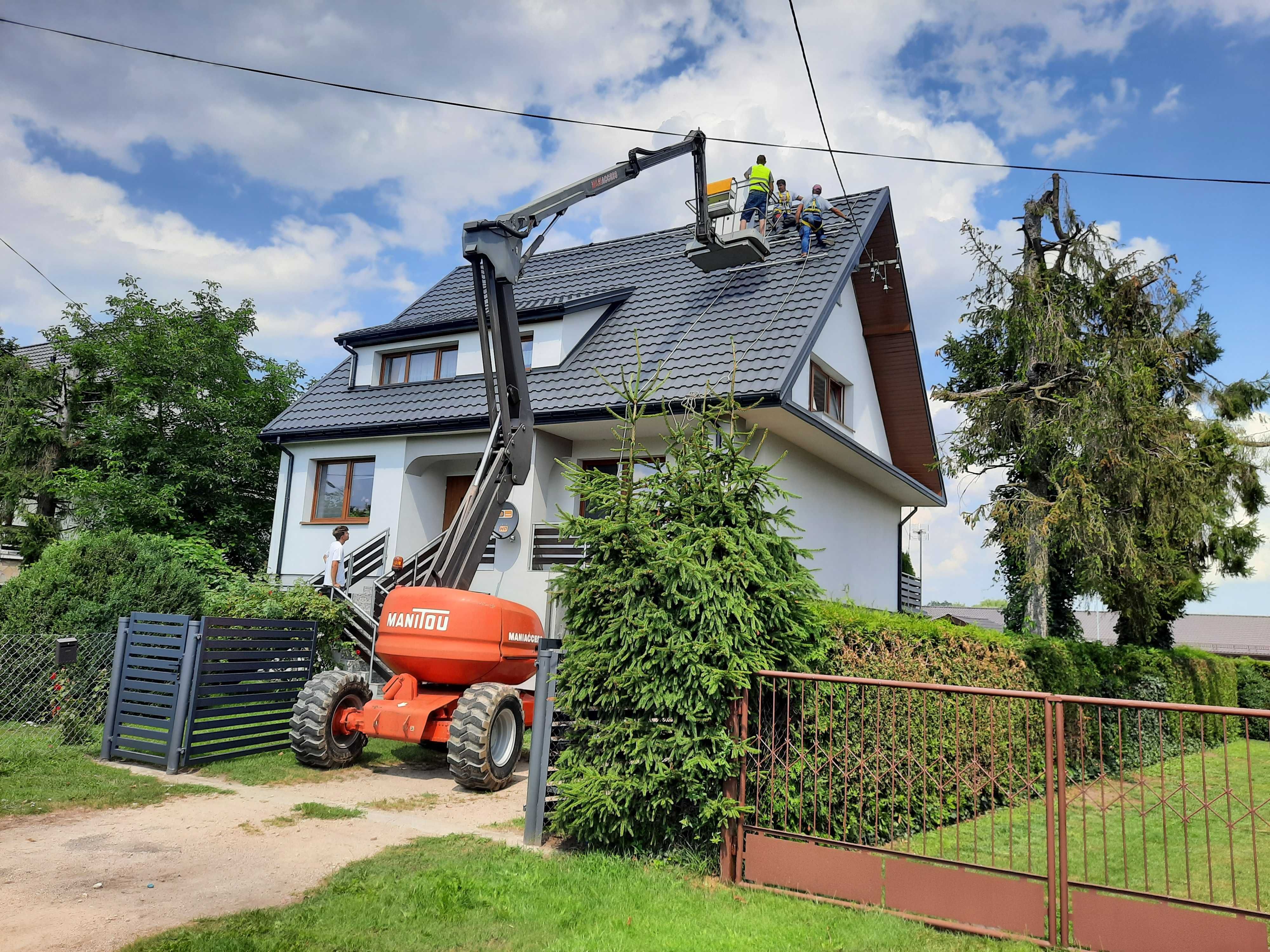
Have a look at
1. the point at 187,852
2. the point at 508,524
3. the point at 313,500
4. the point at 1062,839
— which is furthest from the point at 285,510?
the point at 1062,839

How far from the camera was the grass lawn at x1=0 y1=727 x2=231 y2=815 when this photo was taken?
7.18m

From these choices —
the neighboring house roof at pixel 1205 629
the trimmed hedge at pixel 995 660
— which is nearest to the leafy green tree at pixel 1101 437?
the trimmed hedge at pixel 995 660

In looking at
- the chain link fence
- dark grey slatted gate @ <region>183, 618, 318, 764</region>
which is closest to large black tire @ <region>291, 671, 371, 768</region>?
dark grey slatted gate @ <region>183, 618, 318, 764</region>

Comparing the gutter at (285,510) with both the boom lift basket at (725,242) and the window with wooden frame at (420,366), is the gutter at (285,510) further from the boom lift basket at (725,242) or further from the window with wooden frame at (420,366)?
the boom lift basket at (725,242)

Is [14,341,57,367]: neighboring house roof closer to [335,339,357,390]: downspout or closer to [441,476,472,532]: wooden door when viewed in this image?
[335,339,357,390]: downspout

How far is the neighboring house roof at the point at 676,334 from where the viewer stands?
44.3 ft

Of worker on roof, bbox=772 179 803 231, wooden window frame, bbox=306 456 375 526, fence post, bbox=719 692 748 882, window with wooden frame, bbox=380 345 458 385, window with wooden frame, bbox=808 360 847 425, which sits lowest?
fence post, bbox=719 692 748 882

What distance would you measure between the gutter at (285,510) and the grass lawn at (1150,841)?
1371 cm

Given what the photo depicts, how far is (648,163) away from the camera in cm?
1287

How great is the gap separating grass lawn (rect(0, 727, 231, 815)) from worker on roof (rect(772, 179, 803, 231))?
45.1 feet

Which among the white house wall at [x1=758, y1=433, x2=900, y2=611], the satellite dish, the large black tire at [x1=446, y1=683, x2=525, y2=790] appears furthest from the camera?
the white house wall at [x1=758, y1=433, x2=900, y2=611]

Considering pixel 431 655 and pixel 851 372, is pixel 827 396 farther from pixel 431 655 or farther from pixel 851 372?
pixel 431 655

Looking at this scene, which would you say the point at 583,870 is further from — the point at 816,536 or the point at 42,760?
the point at 816,536

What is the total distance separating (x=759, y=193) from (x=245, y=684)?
483 inches
